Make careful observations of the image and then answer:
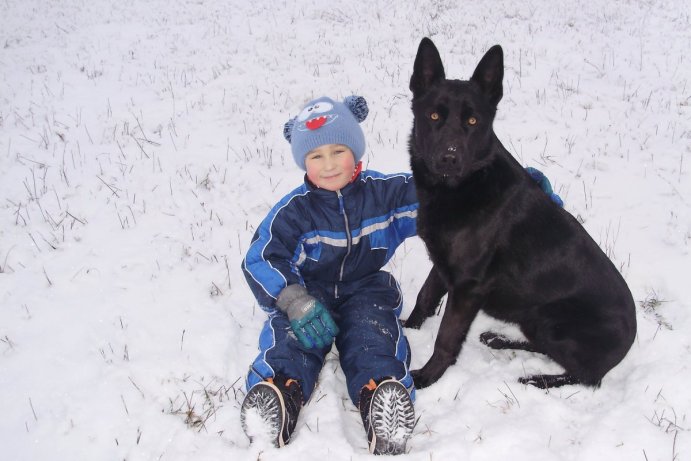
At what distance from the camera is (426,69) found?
303 centimetres

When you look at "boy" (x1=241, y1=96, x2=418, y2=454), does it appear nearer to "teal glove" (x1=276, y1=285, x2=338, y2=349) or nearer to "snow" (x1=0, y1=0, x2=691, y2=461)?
"teal glove" (x1=276, y1=285, x2=338, y2=349)

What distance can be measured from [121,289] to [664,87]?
7.63m

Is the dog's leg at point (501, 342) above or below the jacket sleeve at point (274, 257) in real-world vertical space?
below

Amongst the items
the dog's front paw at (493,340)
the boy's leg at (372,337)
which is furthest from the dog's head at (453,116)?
the dog's front paw at (493,340)

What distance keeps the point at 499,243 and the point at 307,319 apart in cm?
122

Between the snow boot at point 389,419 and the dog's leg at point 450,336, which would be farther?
the dog's leg at point 450,336

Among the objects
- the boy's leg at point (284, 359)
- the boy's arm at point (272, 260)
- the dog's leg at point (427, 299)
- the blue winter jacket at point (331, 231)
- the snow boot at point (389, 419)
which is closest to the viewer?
the snow boot at point (389, 419)

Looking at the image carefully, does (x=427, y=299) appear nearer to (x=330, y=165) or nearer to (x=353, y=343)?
(x=353, y=343)

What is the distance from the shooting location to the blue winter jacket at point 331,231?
3.20 m

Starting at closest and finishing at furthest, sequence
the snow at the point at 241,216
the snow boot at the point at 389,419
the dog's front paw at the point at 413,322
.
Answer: the snow boot at the point at 389,419, the snow at the point at 241,216, the dog's front paw at the point at 413,322

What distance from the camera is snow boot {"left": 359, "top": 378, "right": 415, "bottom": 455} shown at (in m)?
2.55

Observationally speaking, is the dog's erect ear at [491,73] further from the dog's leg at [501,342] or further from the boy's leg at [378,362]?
the dog's leg at [501,342]

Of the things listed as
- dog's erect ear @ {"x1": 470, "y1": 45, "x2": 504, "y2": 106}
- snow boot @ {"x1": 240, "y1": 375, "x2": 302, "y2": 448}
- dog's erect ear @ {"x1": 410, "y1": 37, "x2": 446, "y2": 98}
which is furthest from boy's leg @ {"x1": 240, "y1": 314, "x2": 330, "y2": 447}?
dog's erect ear @ {"x1": 470, "y1": 45, "x2": 504, "y2": 106}

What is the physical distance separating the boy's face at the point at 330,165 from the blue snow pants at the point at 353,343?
73 cm
